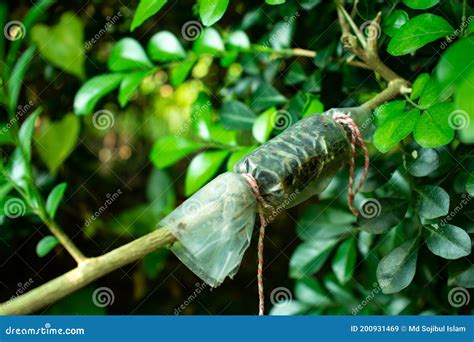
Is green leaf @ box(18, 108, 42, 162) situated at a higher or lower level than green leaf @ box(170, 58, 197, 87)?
higher

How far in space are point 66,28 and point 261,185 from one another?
0.84 metres

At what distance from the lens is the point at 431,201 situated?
76 centimetres

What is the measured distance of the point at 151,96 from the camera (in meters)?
1.76

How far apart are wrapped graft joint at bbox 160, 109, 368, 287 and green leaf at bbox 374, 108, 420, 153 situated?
67 mm

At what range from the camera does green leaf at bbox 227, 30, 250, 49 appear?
1038 mm

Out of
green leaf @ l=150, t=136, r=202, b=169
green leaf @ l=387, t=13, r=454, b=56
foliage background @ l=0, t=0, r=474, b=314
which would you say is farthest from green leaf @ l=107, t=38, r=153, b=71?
green leaf @ l=387, t=13, r=454, b=56

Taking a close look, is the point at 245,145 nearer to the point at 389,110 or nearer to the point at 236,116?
the point at 236,116

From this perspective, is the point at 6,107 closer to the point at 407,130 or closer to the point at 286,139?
the point at 286,139

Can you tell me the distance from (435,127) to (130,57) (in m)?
0.55

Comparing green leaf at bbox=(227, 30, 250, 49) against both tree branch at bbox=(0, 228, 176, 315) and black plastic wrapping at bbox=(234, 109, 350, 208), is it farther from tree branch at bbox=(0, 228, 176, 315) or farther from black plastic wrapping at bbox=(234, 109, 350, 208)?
tree branch at bbox=(0, 228, 176, 315)

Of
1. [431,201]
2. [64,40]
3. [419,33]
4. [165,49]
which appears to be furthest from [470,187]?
[64,40]

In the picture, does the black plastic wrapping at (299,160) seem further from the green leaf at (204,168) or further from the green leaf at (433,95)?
the green leaf at (204,168)

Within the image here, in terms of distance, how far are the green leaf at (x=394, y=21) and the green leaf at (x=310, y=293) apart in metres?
0.53

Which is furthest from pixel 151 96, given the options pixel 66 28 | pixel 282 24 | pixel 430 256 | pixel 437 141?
pixel 437 141
